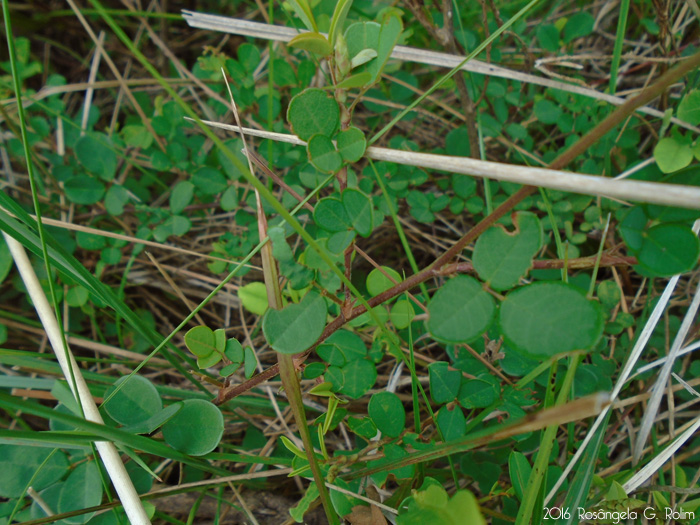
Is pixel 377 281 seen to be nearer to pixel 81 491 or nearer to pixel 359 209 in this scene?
pixel 359 209

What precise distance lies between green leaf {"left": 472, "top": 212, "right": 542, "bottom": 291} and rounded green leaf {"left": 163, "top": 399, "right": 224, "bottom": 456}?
66 cm

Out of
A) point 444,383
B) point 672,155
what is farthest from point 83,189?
point 672,155

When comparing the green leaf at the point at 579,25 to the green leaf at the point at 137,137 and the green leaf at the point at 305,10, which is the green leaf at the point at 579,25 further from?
the green leaf at the point at 137,137

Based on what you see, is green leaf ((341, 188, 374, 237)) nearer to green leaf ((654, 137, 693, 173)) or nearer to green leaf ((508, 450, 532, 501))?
green leaf ((508, 450, 532, 501))

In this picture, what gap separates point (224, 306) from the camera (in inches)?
68.4

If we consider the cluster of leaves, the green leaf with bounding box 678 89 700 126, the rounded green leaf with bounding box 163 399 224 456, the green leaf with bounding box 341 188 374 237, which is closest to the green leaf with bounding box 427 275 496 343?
the cluster of leaves

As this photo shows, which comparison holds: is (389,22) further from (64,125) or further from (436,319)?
(64,125)

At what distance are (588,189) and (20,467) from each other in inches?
52.2

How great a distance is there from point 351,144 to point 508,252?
14.4 inches

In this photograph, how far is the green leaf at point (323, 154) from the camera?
84 cm

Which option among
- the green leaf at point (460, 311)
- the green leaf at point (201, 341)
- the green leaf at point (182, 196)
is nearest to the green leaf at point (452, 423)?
the green leaf at point (460, 311)

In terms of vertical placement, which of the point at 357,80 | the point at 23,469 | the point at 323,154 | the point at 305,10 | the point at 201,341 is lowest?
the point at 23,469

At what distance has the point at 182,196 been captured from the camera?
1.46 m

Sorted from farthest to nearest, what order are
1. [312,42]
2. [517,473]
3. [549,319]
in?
[517,473] → [312,42] → [549,319]
